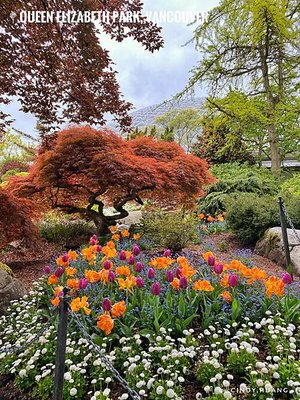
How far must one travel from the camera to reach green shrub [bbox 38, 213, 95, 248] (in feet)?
19.0

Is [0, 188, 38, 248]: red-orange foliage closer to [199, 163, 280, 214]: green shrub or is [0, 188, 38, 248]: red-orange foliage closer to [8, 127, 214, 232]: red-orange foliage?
[8, 127, 214, 232]: red-orange foliage

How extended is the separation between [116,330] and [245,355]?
875 mm

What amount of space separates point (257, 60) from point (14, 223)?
871cm

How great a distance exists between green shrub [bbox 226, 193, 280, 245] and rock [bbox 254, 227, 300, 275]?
200 millimetres

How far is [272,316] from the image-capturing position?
7.22 ft

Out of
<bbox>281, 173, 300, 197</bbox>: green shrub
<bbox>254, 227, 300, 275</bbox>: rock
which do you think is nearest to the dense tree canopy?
<bbox>281, 173, 300, 197</bbox>: green shrub

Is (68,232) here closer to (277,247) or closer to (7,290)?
(7,290)

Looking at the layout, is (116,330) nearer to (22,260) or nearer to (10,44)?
(10,44)

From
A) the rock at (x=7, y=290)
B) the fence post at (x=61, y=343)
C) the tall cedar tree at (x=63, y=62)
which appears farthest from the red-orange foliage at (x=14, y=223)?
the fence post at (x=61, y=343)

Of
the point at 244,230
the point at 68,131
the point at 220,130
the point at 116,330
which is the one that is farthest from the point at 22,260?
the point at 220,130

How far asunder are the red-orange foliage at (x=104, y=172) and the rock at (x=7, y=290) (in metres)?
1.72

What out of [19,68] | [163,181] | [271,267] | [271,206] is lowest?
[271,267]

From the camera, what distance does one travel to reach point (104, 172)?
4324 mm

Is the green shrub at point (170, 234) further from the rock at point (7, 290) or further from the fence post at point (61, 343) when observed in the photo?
the fence post at point (61, 343)
